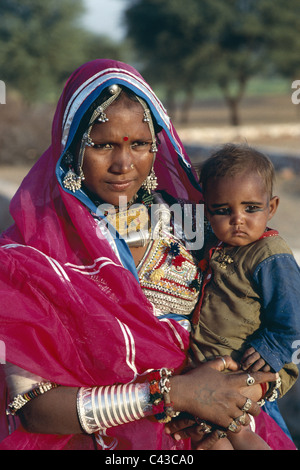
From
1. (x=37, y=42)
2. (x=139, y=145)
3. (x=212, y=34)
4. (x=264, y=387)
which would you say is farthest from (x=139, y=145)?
(x=212, y=34)

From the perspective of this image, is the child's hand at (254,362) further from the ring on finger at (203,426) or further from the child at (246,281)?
the ring on finger at (203,426)

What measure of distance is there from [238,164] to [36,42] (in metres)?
28.7

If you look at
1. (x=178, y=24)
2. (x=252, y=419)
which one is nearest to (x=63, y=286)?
(x=252, y=419)

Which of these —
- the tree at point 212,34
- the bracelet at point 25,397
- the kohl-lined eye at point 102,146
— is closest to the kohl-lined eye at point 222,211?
the kohl-lined eye at point 102,146

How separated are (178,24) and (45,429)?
29838mm

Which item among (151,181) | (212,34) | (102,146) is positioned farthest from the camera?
(212,34)

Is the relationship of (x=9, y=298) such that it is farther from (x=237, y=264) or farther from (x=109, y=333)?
(x=237, y=264)

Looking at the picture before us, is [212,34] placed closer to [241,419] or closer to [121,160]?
[121,160]

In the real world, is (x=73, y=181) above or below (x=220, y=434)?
above

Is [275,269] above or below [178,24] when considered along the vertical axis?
below

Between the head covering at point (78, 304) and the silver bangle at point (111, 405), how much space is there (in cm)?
5

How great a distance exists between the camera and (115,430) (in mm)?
2006

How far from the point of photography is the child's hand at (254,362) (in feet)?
6.53

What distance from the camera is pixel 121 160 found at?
2070 millimetres
